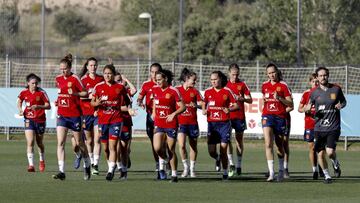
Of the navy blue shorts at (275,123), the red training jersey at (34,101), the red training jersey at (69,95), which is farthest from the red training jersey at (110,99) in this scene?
the red training jersey at (34,101)

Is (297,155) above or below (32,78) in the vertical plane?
below

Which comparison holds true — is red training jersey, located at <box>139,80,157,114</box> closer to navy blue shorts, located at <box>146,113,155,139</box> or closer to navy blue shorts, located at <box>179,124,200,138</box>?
navy blue shorts, located at <box>146,113,155,139</box>

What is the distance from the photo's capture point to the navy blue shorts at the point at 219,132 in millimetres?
24312

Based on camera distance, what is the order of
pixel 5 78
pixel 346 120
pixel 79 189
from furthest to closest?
pixel 5 78 → pixel 346 120 → pixel 79 189

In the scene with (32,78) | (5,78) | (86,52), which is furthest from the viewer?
(86,52)

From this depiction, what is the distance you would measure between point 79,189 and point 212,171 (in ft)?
21.2

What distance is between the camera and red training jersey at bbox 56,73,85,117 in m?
24.0

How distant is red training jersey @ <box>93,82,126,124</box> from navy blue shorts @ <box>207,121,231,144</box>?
77.9 inches

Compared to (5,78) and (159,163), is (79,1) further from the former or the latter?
(159,163)

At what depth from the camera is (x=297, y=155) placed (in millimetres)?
35438

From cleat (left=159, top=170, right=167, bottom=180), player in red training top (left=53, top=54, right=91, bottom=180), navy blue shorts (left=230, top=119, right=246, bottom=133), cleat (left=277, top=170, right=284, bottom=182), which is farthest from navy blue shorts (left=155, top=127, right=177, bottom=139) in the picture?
navy blue shorts (left=230, top=119, right=246, bottom=133)

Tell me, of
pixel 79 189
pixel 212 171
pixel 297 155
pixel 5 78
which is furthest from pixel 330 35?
pixel 79 189

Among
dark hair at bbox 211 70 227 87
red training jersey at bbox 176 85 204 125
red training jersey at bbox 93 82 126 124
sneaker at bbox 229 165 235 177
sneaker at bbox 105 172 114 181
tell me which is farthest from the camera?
sneaker at bbox 229 165 235 177

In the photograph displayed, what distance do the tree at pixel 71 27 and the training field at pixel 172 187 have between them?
77.7 m
